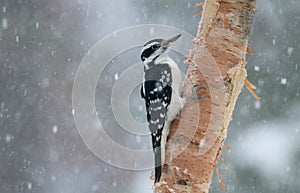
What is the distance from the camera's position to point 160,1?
240 inches

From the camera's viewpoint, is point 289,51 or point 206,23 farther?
point 289,51

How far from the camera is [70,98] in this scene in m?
6.61

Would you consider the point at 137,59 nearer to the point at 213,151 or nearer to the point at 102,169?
the point at 102,169

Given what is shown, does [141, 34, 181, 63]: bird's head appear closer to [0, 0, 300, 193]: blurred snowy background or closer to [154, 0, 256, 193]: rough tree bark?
[154, 0, 256, 193]: rough tree bark

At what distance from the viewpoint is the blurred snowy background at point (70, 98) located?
5.89 m

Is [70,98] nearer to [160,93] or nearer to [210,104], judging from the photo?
[160,93]

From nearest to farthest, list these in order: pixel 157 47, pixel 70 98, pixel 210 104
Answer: pixel 210 104 → pixel 157 47 → pixel 70 98

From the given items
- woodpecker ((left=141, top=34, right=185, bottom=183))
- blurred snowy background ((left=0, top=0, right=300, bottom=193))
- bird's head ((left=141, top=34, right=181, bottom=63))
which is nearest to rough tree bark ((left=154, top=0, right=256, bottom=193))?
woodpecker ((left=141, top=34, right=185, bottom=183))

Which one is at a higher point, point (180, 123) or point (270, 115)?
point (180, 123)

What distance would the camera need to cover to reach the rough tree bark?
9.43ft

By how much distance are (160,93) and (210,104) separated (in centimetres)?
62

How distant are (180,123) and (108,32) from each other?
3.48 metres

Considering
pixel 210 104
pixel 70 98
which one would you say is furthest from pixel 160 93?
pixel 70 98

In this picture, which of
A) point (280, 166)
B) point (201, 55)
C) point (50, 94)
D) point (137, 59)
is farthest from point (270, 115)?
point (201, 55)
